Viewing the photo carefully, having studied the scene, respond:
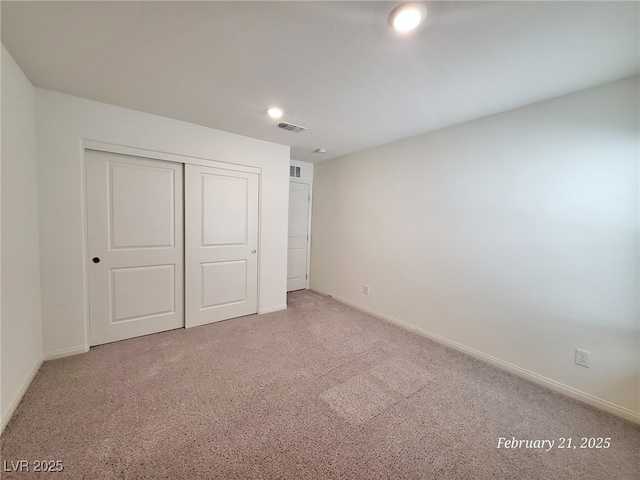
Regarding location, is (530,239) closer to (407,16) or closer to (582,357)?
(582,357)

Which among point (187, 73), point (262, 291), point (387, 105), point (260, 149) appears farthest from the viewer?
point (262, 291)

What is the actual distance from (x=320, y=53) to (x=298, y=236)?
3273 mm

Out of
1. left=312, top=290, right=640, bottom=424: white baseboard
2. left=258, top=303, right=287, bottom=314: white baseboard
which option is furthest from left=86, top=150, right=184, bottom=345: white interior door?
left=312, top=290, right=640, bottom=424: white baseboard

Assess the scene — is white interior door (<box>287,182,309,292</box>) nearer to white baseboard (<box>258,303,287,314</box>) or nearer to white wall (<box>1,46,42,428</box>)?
white baseboard (<box>258,303,287,314</box>)

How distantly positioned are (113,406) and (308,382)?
1394 millimetres

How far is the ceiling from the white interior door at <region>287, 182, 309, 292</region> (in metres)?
2.18

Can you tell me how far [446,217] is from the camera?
277 centimetres

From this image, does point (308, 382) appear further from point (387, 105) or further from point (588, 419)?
point (387, 105)

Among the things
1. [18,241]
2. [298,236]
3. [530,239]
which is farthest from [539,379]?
[18,241]

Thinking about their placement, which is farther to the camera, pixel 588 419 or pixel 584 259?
pixel 584 259

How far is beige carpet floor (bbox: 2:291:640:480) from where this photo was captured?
4.45 ft

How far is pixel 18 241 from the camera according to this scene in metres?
1.76

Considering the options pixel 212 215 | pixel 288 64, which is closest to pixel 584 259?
pixel 288 64

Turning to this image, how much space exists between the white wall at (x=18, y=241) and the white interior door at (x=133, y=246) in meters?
0.39
